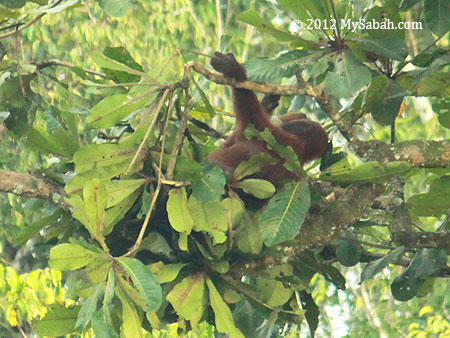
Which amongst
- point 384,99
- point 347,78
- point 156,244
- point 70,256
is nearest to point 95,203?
point 70,256

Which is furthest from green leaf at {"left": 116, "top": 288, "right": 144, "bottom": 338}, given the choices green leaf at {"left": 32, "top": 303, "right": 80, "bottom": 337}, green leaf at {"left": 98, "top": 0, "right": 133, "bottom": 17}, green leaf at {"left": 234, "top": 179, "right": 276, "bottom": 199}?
green leaf at {"left": 98, "top": 0, "right": 133, "bottom": 17}

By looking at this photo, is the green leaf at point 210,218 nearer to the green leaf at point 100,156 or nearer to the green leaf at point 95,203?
the green leaf at point 100,156

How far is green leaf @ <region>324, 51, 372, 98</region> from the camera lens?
114 inches

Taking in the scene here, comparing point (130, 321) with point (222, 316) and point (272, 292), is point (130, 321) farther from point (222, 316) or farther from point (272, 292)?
point (272, 292)

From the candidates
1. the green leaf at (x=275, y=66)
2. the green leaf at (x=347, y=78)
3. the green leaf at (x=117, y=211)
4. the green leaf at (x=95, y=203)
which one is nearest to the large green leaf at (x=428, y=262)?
the green leaf at (x=347, y=78)

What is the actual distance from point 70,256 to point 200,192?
1.79 ft

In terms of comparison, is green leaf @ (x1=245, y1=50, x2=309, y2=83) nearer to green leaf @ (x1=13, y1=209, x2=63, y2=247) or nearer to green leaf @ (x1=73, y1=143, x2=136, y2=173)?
green leaf @ (x1=73, y1=143, x2=136, y2=173)

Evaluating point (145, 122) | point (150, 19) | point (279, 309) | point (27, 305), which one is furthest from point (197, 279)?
point (150, 19)

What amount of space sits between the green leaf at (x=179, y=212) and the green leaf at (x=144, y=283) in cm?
36

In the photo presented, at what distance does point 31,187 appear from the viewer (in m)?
2.93

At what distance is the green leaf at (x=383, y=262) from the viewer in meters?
3.47

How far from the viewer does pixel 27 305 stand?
5.39m

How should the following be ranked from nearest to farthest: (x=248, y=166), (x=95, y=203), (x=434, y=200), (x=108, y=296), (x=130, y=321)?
(x=108, y=296) → (x=95, y=203) → (x=130, y=321) → (x=248, y=166) → (x=434, y=200)

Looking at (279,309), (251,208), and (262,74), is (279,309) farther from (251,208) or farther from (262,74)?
(262,74)
